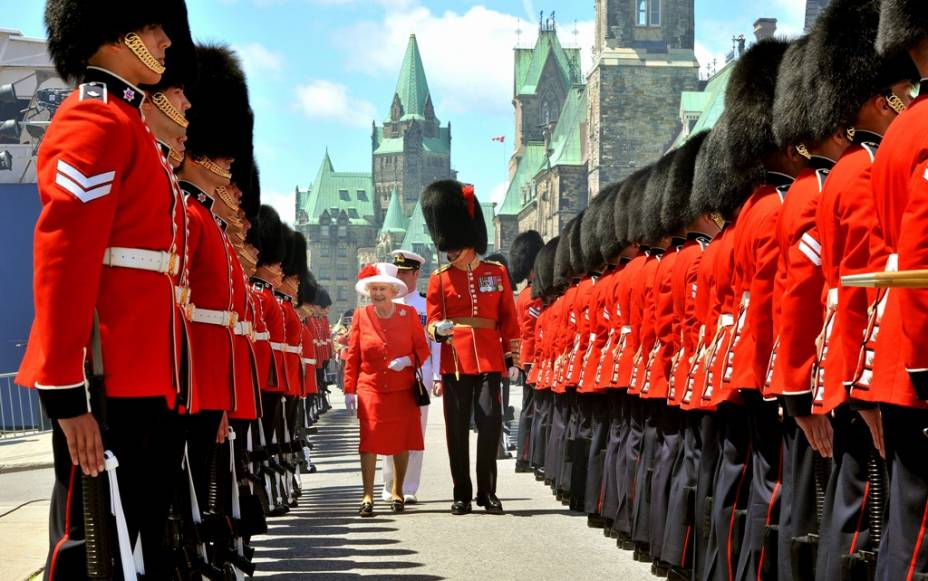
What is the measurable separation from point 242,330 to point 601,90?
2694 inches

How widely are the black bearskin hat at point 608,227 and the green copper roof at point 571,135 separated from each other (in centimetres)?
7446

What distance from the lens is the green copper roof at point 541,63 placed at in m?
124

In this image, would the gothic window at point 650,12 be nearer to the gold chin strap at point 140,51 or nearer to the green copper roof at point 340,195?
the gold chin strap at point 140,51

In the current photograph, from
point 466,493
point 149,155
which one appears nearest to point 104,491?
point 149,155

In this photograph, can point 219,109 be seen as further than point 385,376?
No

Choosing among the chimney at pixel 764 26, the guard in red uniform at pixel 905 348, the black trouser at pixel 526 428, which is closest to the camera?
the guard in red uniform at pixel 905 348

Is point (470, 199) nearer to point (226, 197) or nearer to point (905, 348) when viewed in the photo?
point (226, 197)

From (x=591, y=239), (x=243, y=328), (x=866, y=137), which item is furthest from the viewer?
(x=591, y=239)

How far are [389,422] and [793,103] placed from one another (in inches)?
212

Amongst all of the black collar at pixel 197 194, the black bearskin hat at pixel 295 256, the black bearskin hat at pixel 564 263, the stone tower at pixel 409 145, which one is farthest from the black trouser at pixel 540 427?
the stone tower at pixel 409 145

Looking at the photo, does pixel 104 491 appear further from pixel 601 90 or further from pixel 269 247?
pixel 601 90

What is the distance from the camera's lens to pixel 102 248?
375 centimetres

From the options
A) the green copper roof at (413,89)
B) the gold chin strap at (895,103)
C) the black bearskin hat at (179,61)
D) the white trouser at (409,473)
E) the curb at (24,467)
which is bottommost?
the curb at (24,467)

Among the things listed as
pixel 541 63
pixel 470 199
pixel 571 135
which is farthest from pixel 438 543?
pixel 541 63
